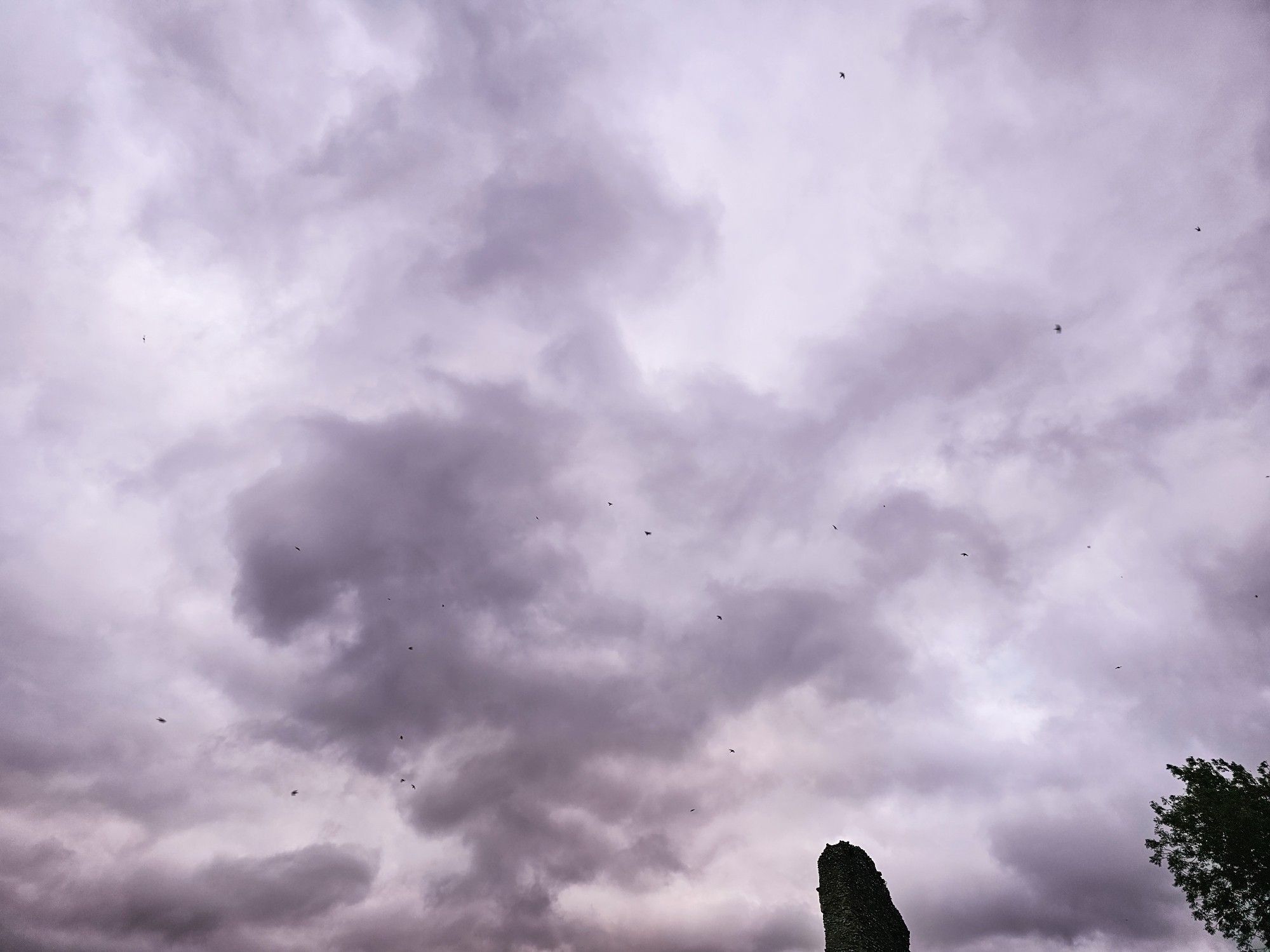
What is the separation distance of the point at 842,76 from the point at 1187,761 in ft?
127

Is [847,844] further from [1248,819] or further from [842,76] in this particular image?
[842,76]

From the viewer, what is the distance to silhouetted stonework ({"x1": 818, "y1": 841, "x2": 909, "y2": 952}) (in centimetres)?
4241

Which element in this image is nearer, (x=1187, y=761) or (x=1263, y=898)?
(x=1263, y=898)

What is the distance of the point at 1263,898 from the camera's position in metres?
39.3

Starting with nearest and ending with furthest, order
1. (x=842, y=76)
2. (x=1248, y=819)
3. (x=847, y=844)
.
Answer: (x=842, y=76)
(x=1248, y=819)
(x=847, y=844)

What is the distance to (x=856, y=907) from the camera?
43.2 metres

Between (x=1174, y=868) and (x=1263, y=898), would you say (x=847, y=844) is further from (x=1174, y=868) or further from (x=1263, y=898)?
(x=1263, y=898)

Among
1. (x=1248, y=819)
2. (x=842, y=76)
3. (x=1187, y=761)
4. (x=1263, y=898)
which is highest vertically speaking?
(x=842, y=76)

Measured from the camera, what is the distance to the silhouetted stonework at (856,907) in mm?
42406

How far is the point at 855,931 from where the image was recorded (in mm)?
42375

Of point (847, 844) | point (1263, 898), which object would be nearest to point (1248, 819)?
point (1263, 898)

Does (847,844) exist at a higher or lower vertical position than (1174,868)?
higher

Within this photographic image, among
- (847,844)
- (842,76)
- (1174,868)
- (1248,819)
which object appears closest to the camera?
(842,76)

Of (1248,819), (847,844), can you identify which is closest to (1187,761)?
(1248,819)
